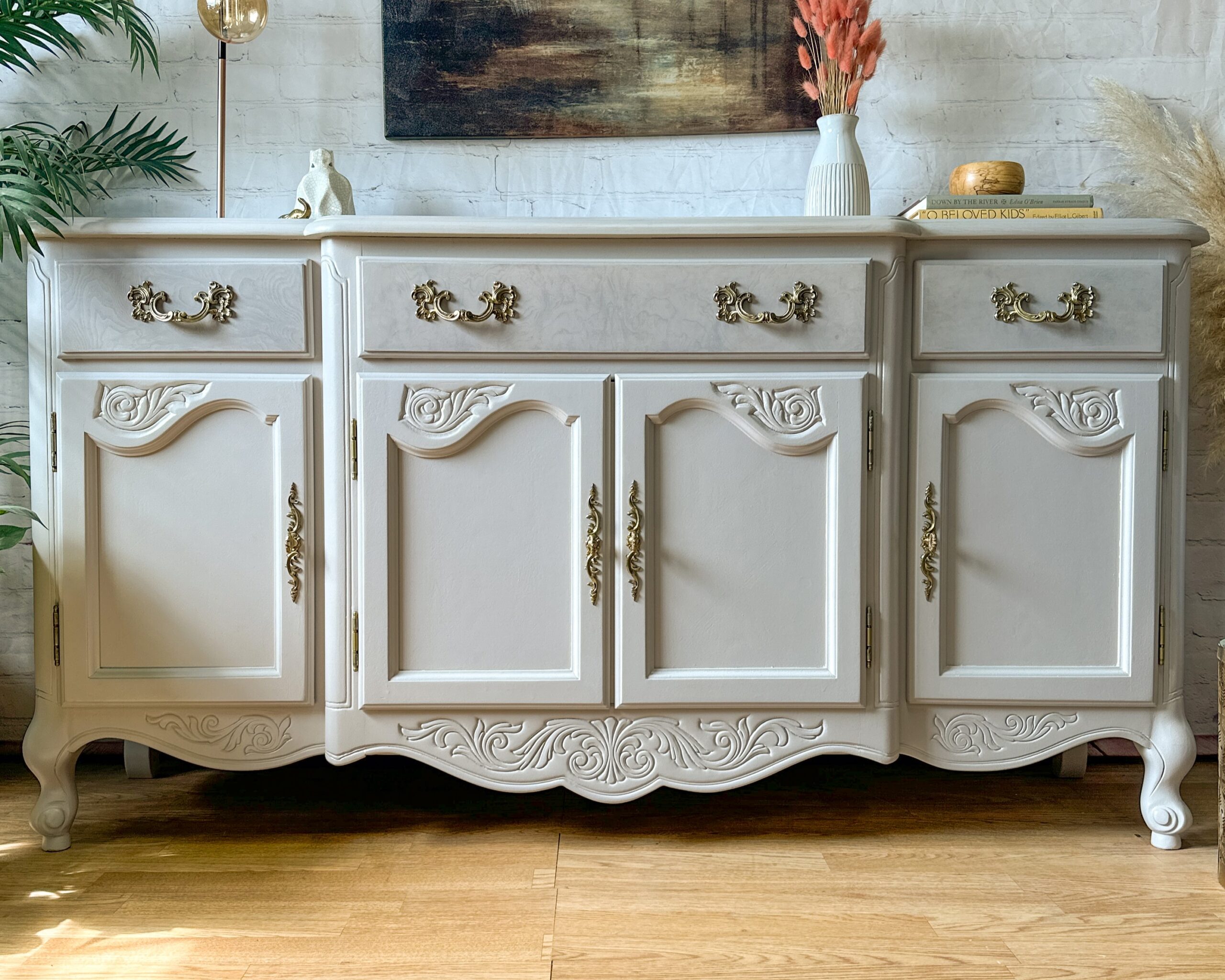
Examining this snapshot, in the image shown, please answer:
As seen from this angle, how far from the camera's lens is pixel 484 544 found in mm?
1305

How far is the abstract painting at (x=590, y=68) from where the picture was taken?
1.77 metres

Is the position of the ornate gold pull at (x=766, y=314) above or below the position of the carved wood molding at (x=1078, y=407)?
above

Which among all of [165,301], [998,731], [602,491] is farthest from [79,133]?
[998,731]

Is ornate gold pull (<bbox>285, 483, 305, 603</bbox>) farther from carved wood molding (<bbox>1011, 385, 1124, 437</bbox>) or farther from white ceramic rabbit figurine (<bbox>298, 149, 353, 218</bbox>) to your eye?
carved wood molding (<bbox>1011, 385, 1124, 437</bbox>)

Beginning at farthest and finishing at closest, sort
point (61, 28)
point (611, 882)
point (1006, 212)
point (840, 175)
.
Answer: point (61, 28) < point (840, 175) < point (1006, 212) < point (611, 882)

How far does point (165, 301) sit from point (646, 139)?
3.24 ft

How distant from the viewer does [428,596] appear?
1.31 m

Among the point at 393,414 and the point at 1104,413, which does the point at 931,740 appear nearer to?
the point at 1104,413

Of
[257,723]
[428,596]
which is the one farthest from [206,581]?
[428,596]

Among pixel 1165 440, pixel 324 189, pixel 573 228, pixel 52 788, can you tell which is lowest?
pixel 52 788

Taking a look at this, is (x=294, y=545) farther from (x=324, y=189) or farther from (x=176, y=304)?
(x=324, y=189)

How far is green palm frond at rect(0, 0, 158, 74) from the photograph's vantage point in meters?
1.56

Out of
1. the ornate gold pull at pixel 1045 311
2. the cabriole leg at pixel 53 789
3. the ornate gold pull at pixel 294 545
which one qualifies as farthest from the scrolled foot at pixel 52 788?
the ornate gold pull at pixel 1045 311

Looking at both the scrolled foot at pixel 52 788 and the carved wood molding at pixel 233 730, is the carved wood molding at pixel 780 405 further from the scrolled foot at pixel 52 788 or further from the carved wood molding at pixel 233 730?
the scrolled foot at pixel 52 788
